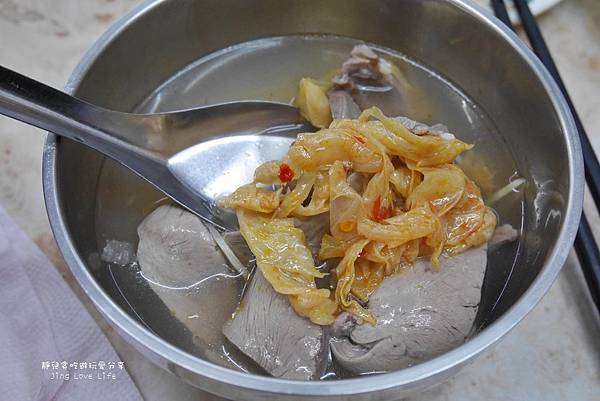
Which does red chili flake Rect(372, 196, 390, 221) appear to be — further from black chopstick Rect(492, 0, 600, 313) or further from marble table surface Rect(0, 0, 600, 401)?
black chopstick Rect(492, 0, 600, 313)

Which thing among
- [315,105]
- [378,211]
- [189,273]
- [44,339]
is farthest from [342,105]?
[44,339]

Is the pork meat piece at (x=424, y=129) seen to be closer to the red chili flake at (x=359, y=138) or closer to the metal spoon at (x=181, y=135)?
the red chili flake at (x=359, y=138)

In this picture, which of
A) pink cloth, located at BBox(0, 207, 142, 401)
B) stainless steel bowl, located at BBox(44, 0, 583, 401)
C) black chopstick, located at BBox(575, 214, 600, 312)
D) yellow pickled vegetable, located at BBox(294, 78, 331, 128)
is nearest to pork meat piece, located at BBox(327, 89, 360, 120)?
yellow pickled vegetable, located at BBox(294, 78, 331, 128)

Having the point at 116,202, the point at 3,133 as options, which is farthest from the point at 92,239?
the point at 3,133

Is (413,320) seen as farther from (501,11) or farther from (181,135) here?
(501,11)

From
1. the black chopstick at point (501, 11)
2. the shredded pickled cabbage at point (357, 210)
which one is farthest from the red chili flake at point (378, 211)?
the black chopstick at point (501, 11)

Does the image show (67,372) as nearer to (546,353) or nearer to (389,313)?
(389,313)
